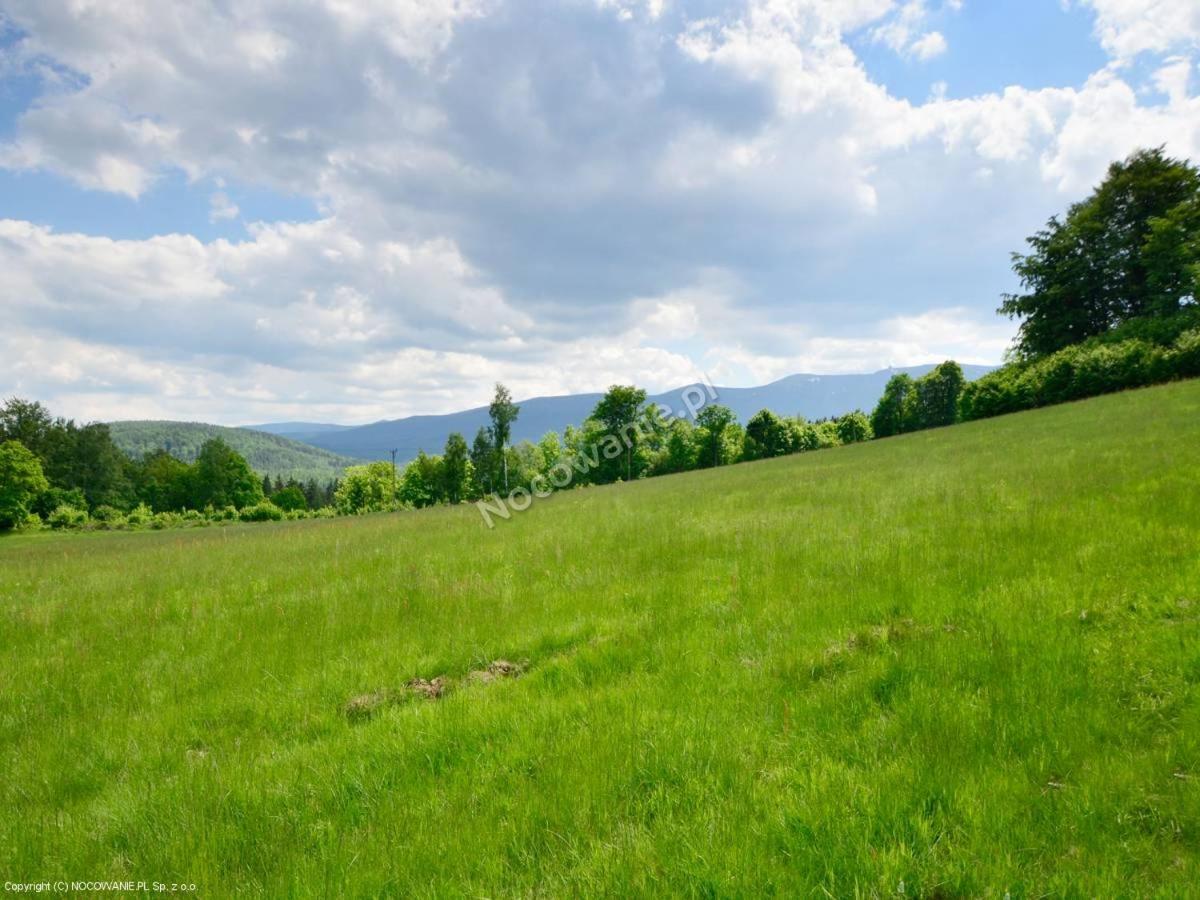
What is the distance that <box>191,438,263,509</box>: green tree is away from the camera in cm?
10562

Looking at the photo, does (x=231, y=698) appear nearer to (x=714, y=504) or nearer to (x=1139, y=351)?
(x=714, y=504)

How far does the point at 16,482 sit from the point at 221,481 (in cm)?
4167

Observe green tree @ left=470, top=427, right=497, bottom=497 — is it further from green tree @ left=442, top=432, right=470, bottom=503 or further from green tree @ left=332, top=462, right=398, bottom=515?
green tree @ left=332, top=462, right=398, bottom=515

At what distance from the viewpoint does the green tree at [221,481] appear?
106 metres

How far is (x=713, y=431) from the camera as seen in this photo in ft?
283

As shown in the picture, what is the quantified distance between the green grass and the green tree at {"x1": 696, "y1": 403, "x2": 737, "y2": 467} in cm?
7689

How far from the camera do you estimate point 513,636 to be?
6465 mm

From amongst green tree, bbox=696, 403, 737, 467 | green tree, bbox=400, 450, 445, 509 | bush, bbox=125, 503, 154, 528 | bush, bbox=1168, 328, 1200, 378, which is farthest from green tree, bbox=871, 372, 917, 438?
bush, bbox=125, 503, 154, 528

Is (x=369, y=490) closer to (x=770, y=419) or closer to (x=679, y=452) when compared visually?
(x=679, y=452)

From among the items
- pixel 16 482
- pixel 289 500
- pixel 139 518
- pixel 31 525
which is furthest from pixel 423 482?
pixel 16 482

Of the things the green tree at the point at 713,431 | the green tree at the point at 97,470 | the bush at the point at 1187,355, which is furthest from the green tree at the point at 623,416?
Answer: the green tree at the point at 97,470

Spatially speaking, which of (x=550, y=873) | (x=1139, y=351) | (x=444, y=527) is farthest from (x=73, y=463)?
(x=1139, y=351)

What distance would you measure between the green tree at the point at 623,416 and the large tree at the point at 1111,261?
46.0 m

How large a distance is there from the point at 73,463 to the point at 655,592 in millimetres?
133311
